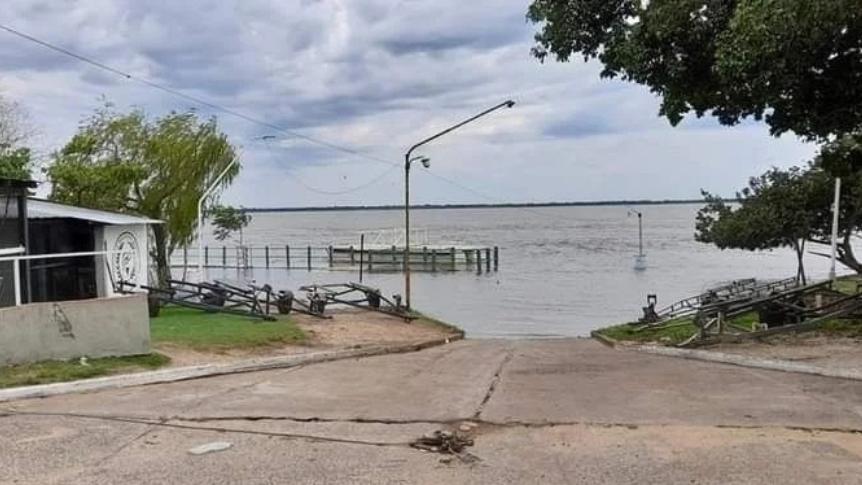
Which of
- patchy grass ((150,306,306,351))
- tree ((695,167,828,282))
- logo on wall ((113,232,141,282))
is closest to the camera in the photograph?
patchy grass ((150,306,306,351))

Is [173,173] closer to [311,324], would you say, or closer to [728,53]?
[311,324]

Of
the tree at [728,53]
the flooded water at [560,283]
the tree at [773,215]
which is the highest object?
the tree at [728,53]

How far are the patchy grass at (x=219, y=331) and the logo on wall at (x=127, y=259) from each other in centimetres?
182

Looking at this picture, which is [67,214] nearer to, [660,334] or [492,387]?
[492,387]

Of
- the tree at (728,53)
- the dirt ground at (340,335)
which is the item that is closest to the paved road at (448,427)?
the dirt ground at (340,335)

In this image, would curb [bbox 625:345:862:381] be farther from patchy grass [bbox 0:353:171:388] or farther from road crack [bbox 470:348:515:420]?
patchy grass [bbox 0:353:171:388]

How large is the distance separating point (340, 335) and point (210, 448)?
34.6 ft

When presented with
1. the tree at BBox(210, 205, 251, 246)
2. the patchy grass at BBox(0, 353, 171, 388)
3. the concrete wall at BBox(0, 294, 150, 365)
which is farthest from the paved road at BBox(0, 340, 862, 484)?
the tree at BBox(210, 205, 251, 246)

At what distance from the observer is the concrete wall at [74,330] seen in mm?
9883

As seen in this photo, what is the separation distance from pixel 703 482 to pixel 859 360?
6.83m

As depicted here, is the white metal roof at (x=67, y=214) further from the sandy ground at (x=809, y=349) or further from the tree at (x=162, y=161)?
the sandy ground at (x=809, y=349)

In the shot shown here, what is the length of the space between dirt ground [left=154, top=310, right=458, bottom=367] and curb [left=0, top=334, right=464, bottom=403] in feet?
1.37

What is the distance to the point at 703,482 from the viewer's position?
545 centimetres

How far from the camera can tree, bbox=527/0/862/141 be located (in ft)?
31.4
